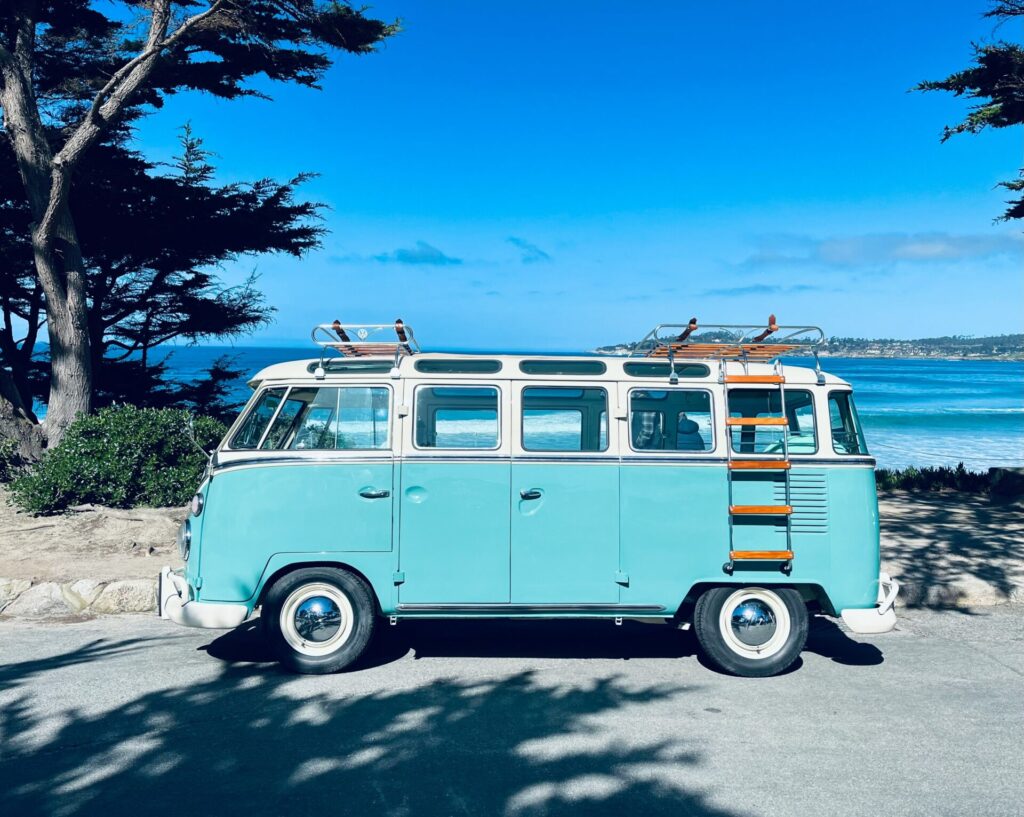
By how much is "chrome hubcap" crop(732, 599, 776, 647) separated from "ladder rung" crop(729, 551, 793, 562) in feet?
1.41

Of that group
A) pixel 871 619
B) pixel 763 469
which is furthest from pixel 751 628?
pixel 763 469

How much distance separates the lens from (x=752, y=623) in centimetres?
651

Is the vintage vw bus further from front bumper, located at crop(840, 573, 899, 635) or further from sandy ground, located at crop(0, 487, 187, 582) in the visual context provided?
sandy ground, located at crop(0, 487, 187, 582)

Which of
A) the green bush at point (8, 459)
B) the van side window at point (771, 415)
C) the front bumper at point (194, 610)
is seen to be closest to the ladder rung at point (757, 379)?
the van side window at point (771, 415)

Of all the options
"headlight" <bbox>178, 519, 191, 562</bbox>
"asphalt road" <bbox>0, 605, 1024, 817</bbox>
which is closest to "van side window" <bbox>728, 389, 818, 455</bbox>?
"asphalt road" <bbox>0, 605, 1024, 817</bbox>

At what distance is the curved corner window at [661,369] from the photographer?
6535mm

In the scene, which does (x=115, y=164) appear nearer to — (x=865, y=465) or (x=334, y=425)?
(x=334, y=425)

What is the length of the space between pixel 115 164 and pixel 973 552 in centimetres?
1594

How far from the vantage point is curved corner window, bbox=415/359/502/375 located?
6508 millimetres

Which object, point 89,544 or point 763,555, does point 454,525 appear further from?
point 89,544

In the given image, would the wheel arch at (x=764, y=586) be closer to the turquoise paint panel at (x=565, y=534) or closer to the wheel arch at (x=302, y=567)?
the turquoise paint panel at (x=565, y=534)

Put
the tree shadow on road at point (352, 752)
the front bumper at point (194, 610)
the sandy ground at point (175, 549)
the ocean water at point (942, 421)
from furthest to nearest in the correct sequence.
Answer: the ocean water at point (942, 421)
the sandy ground at point (175, 549)
the front bumper at point (194, 610)
the tree shadow on road at point (352, 752)

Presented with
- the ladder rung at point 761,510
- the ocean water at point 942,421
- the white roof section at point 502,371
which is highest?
the ocean water at point 942,421

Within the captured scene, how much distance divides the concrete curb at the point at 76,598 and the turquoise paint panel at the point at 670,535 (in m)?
4.62
